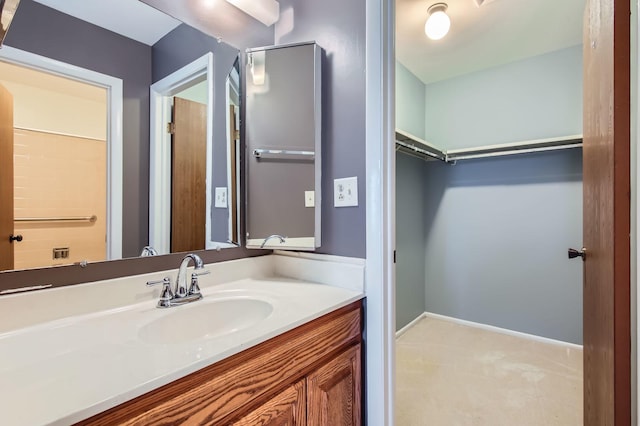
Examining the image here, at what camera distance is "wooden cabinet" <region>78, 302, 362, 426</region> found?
1.88 feet

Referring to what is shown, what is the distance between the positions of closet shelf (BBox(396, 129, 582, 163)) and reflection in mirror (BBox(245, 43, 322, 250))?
3.06ft

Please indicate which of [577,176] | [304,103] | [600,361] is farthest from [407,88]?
[600,361]

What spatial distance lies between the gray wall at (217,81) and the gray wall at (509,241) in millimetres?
2271

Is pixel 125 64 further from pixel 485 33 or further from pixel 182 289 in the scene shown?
pixel 485 33

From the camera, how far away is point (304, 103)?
51.9 inches

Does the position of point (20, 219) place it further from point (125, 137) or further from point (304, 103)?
point (304, 103)

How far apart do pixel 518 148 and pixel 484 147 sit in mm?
252

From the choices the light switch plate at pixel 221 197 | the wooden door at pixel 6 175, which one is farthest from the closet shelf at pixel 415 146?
the wooden door at pixel 6 175

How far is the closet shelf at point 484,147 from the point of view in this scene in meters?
2.20

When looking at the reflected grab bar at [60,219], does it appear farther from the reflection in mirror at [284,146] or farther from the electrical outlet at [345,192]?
the electrical outlet at [345,192]

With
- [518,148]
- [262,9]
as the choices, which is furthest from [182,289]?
[518,148]

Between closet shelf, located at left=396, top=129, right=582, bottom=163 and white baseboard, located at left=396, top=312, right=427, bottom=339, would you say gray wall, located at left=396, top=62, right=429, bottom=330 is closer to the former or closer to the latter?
white baseboard, located at left=396, top=312, right=427, bottom=339

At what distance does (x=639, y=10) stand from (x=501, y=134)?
2208mm

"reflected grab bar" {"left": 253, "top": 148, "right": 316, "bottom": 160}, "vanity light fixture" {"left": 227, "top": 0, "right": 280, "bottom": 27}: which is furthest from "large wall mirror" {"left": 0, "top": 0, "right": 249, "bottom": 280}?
"vanity light fixture" {"left": 227, "top": 0, "right": 280, "bottom": 27}
